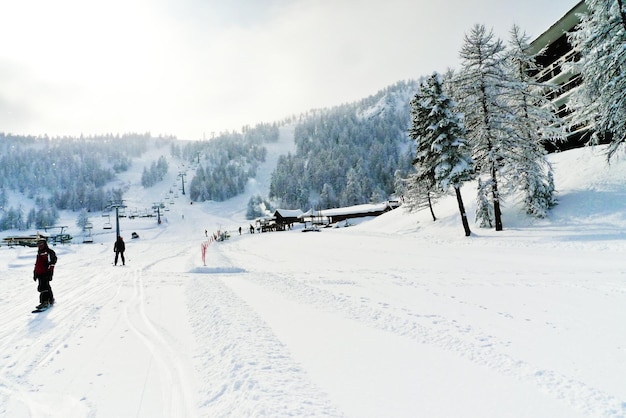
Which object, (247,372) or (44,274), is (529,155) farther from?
(44,274)

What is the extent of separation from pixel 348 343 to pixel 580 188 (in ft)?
89.3

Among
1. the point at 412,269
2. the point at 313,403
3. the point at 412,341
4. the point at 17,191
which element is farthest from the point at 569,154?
the point at 17,191

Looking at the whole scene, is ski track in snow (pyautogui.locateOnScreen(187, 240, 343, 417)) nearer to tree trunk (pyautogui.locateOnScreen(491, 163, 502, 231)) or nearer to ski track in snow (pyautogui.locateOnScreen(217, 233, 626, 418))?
ski track in snow (pyautogui.locateOnScreen(217, 233, 626, 418))

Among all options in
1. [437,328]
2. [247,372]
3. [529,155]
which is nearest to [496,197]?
[529,155]

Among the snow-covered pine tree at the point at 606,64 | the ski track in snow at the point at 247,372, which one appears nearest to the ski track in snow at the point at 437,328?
the ski track in snow at the point at 247,372

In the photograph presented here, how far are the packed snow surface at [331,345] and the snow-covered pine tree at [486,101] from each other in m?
11.9

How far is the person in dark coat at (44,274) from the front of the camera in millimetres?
9258

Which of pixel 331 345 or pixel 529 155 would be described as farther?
pixel 529 155

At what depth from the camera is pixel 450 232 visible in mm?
27594

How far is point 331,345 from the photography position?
533 cm

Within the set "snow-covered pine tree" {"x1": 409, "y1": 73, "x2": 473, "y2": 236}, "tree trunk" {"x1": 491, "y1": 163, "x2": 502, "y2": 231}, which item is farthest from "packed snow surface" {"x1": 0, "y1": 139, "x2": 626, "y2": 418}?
"snow-covered pine tree" {"x1": 409, "y1": 73, "x2": 473, "y2": 236}

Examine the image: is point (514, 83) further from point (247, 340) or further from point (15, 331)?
point (15, 331)

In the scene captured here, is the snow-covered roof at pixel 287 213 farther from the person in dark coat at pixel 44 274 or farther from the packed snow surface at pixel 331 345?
the person in dark coat at pixel 44 274

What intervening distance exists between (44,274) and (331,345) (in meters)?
8.87
